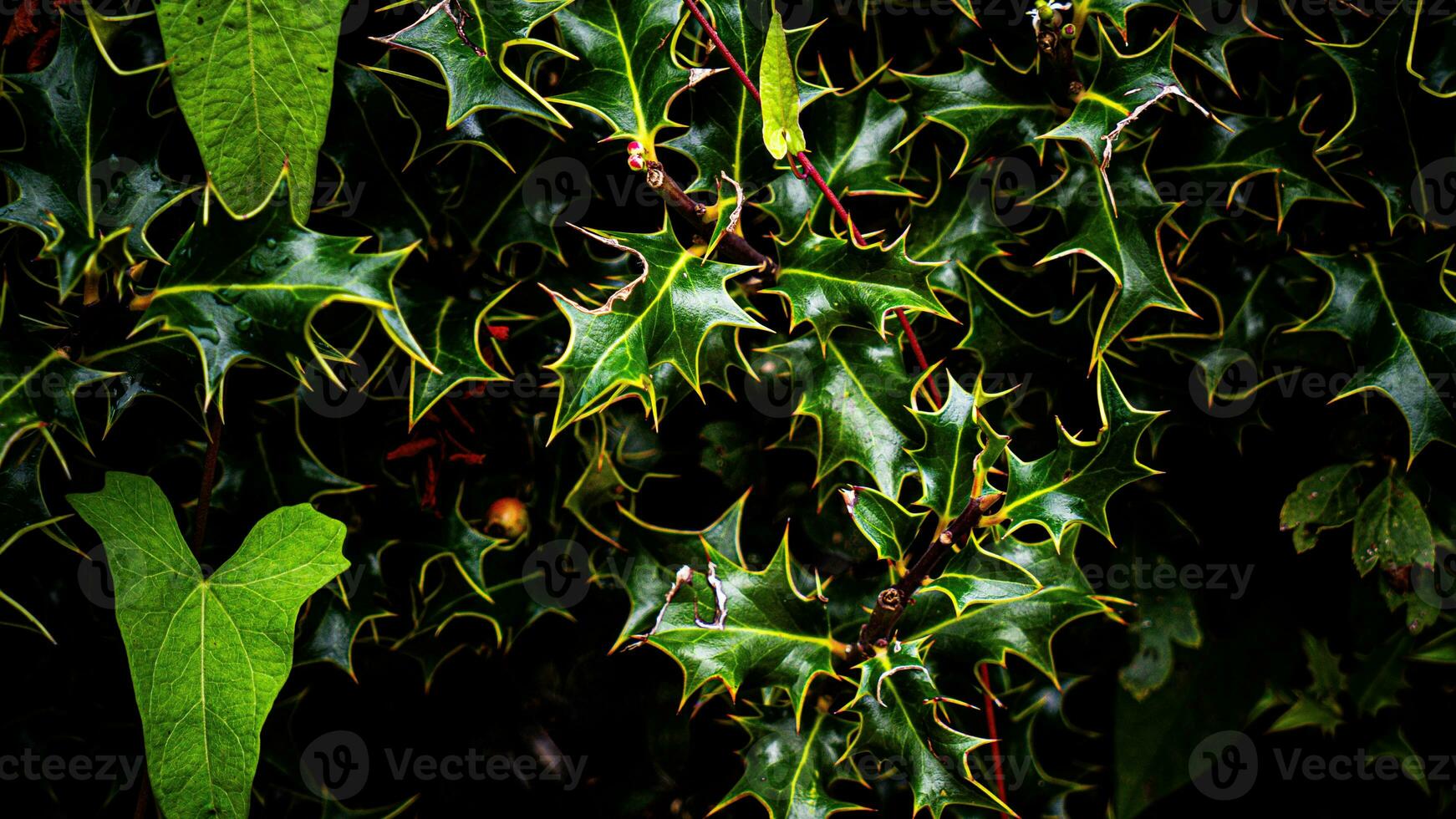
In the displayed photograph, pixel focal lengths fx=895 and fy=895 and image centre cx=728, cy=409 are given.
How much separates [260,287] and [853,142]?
2.33 feet

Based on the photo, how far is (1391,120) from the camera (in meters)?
1.11

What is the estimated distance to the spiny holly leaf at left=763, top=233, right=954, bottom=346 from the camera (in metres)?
1.03

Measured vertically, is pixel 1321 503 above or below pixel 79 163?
below

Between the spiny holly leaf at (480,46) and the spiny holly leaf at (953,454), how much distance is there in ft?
1.74

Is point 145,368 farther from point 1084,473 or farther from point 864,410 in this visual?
point 1084,473

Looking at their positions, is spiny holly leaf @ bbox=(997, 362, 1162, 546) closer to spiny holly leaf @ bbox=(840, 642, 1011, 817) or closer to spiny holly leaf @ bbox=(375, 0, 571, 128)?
spiny holly leaf @ bbox=(840, 642, 1011, 817)

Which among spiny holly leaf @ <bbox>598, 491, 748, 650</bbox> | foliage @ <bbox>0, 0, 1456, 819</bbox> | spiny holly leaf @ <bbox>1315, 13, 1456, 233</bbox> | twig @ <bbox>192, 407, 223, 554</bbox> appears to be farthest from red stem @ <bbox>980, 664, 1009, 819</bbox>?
twig @ <bbox>192, 407, 223, 554</bbox>

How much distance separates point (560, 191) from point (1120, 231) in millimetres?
687

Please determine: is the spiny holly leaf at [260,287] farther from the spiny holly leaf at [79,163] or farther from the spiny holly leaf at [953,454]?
the spiny holly leaf at [953,454]

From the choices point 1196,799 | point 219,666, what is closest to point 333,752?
point 219,666

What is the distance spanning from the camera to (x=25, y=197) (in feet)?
3.17

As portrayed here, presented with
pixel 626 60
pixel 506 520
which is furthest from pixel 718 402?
pixel 626 60

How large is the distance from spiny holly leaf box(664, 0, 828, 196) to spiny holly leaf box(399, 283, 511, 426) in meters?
0.29

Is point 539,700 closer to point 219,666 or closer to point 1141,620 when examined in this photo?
point 219,666
